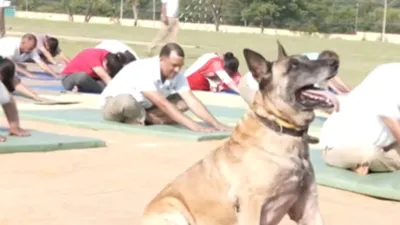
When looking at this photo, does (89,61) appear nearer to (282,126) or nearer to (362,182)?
(362,182)

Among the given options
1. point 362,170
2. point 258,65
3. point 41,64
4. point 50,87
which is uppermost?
point 258,65

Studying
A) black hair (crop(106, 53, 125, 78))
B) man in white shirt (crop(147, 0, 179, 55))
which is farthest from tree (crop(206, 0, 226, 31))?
black hair (crop(106, 53, 125, 78))

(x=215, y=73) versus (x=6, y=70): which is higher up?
(x=6, y=70)

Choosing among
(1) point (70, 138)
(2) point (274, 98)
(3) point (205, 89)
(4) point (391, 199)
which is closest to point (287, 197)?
(2) point (274, 98)

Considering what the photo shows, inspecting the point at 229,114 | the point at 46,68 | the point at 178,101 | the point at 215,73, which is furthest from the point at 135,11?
the point at 178,101

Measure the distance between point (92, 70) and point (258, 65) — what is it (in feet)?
28.2

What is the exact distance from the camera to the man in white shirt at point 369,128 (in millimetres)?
6805

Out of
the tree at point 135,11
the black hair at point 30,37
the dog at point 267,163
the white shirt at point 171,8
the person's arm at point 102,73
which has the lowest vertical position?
the tree at point 135,11

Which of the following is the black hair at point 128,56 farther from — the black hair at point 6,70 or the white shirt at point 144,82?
the black hair at point 6,70

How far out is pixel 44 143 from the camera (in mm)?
8203

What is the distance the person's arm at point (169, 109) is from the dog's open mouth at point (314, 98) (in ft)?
15.7

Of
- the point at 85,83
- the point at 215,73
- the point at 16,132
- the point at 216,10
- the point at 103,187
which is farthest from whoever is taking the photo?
the point at 216,10

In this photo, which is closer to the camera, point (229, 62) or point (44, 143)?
point (44, 143)

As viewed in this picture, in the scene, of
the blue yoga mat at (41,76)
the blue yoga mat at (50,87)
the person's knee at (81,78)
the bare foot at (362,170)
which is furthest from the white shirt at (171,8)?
the bare foot at (362,170)
